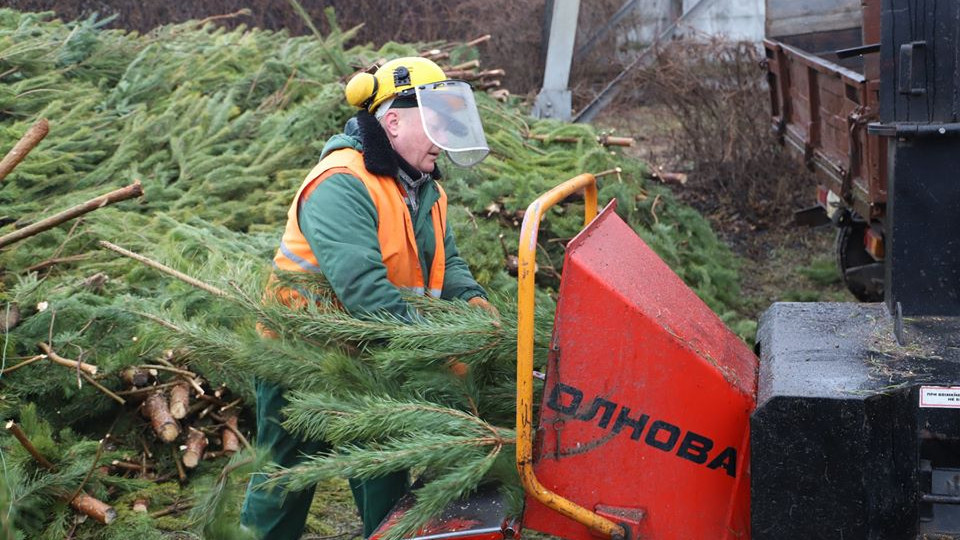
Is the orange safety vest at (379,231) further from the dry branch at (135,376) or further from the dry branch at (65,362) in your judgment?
the dry branch at (135,376)

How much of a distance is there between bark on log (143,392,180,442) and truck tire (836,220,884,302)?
4.32m

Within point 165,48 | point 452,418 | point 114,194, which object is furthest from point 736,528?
point 165,48

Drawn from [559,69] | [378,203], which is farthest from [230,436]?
[559,69]

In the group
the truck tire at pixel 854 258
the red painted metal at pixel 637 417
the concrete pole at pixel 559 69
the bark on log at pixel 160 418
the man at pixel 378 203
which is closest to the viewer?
the red painted metal at pixel 637 417

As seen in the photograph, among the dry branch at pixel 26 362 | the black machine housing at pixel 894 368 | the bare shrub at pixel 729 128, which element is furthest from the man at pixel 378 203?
the bare shrub at pixel 729 128

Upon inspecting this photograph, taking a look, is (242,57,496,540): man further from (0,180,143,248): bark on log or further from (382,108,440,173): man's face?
(0,180,143,248): bark on log

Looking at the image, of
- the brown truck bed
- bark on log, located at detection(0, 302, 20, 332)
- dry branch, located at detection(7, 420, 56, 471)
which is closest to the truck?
the brown truck bed

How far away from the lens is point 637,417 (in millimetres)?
2613

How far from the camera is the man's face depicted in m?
3.45

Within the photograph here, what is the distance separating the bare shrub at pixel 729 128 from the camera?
405 inches

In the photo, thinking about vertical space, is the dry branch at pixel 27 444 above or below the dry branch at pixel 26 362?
below

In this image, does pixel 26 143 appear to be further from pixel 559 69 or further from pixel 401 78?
pixel 559 69

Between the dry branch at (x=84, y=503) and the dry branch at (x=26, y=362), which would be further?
the dry branch at (x=26, y=362)

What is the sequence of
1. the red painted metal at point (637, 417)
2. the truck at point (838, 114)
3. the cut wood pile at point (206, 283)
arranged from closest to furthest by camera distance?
the red painted metal at point (637, 417) < the cut wood pile at point (206, 283) < the truck at point (838, 114)
